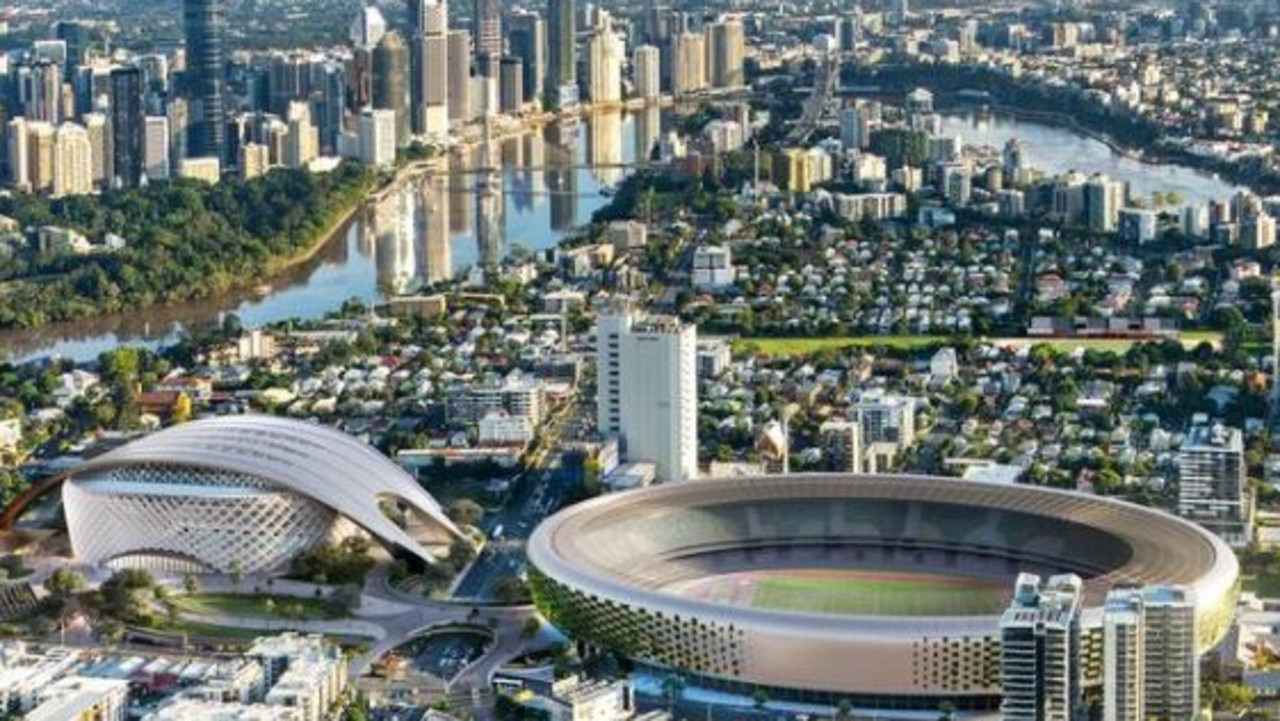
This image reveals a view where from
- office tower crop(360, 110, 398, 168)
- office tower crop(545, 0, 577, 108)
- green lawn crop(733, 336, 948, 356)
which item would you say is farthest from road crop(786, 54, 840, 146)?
green lawn crop(733, 336, 948, 356)

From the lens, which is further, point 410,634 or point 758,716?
point 410,634

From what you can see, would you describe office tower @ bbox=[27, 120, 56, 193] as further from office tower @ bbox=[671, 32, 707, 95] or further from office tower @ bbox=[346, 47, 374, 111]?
office tower @ bbox=[671, 32, 707, 95]

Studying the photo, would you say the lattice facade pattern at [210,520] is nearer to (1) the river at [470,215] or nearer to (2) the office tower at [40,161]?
(1) the river at [470,215]

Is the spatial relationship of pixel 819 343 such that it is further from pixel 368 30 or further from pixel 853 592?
pixel 368 30

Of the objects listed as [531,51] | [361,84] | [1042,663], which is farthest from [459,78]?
[1042,663]

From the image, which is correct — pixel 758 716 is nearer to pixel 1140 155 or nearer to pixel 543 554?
pixel 543 554

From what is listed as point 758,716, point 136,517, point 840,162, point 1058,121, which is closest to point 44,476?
point 136,517
